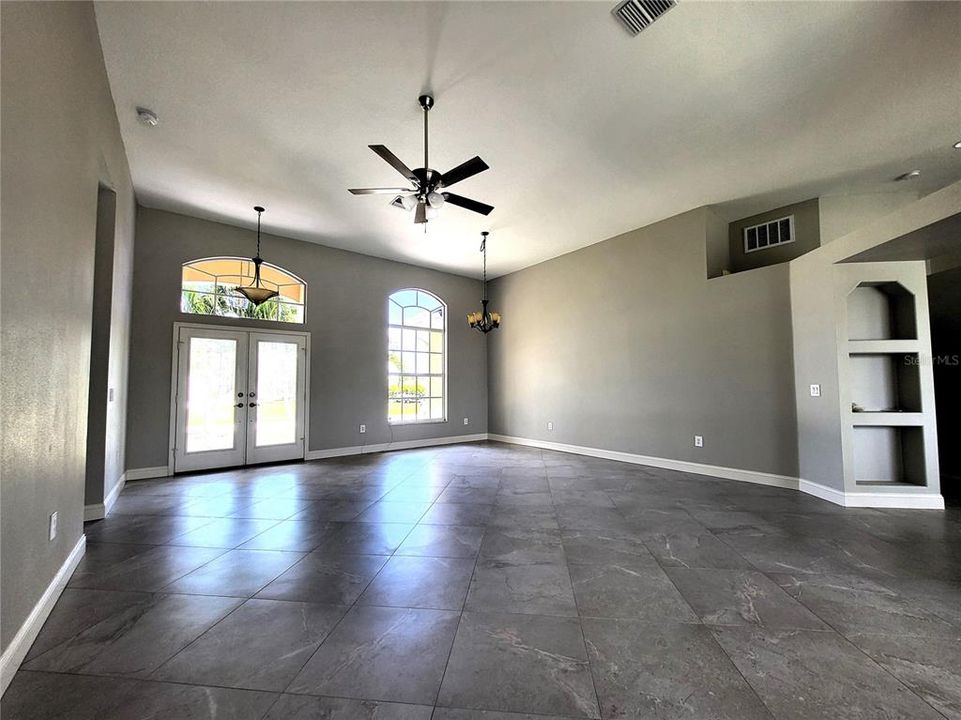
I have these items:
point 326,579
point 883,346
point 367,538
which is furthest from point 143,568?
point 883,346

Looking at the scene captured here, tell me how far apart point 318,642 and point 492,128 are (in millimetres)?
Answer: 3803

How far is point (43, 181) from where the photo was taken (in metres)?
1.78

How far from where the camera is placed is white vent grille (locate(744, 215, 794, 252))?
4988 millimetres

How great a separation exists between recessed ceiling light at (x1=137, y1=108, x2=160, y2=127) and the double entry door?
273 centimetres

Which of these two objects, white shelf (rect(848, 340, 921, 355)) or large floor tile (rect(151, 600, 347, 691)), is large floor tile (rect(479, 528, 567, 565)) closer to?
large floor tile (rect(151, 600, 347, 691))

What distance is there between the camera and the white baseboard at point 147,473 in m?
4.78

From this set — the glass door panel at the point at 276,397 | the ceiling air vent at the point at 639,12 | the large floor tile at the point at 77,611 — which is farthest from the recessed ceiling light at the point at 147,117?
the ceiling air vent at the point at 639,12

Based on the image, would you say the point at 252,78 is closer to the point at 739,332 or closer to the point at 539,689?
the point at 539,689

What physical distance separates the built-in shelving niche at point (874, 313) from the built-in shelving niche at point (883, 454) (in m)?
0.99

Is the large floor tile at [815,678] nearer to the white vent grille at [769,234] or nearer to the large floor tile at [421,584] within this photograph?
the large floor tile at [421,584]

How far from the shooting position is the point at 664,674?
1547mm

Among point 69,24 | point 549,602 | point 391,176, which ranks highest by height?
point 391,176

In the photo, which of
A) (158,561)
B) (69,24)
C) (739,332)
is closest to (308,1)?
(69,24)

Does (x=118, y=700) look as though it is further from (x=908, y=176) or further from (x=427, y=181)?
(x=908, y=176)
